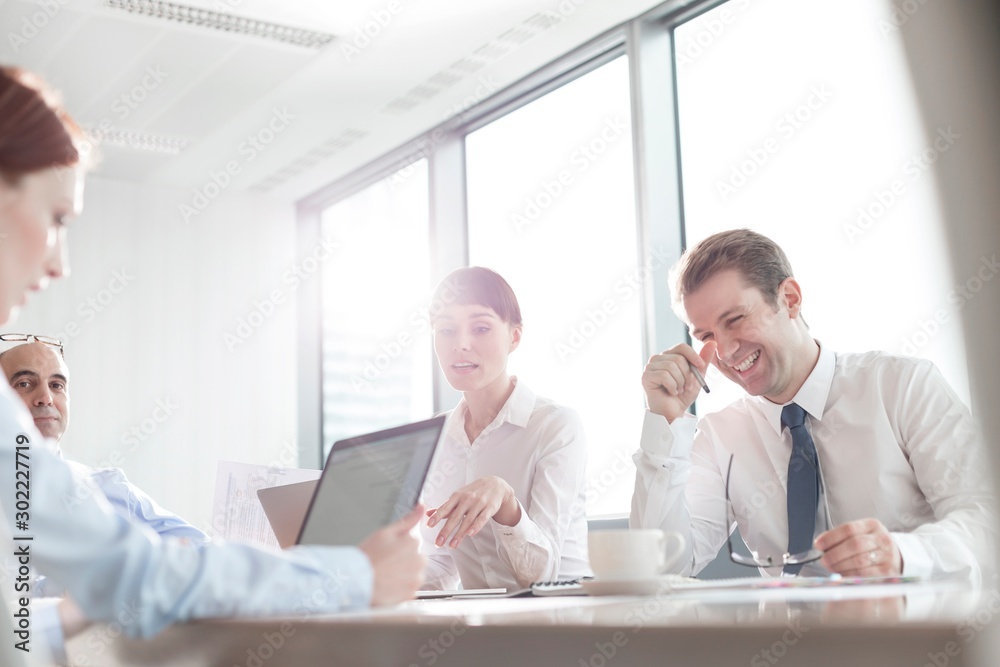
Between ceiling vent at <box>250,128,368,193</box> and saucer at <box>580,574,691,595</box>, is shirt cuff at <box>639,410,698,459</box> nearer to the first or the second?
saucer at <box>580,574,691,595</box>

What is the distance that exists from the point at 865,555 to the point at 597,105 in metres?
3.50

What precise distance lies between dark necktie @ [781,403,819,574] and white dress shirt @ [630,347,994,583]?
5 cm

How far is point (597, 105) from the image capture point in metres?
4.62

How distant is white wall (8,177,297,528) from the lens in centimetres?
578

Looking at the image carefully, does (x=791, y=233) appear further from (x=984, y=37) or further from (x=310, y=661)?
(x=310, y=661)

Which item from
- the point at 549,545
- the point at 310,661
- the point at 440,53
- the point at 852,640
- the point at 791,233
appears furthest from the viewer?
the point at 440,53

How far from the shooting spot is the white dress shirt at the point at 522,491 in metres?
2.16

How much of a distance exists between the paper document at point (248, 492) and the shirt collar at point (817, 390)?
1099mm

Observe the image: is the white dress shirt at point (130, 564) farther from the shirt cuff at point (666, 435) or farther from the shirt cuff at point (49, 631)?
the shirt cuff at point (666, 435)

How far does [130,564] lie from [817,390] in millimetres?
1568

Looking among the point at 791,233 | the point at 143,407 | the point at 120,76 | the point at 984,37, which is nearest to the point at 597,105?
the point at 791,233

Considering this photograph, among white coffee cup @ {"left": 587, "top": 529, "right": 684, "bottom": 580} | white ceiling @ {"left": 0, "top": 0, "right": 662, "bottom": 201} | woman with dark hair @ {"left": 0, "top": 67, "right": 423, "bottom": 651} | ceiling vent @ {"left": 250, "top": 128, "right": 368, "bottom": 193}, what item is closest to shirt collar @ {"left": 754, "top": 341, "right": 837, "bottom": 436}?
white coffee cup @ {"left": 587, "top": 529, "right": 684, "bottom": 580}

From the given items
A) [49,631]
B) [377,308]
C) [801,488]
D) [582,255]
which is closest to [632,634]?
[49,631]

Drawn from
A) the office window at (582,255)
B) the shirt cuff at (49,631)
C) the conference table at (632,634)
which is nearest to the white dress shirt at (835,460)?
the conference table at (632,634)
